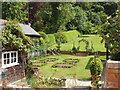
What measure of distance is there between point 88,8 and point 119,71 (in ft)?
131

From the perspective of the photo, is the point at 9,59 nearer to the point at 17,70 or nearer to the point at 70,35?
the point at 17,70

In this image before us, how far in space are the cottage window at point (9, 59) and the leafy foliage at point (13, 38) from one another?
32 centimetres

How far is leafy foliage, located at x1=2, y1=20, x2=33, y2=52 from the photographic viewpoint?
7.95 metres

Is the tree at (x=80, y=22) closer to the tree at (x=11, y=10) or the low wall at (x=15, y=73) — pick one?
the tree at (x=11, y=10)

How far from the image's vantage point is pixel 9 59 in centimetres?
842

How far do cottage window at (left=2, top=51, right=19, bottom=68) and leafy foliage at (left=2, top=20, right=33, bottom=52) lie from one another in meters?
0.32

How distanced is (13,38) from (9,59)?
3.63 ft

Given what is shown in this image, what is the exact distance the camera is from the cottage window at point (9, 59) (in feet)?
26.8

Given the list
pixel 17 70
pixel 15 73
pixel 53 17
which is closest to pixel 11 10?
pixel 53 17

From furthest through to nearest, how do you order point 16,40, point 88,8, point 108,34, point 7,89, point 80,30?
point 88,8, point 80,30, point 16,40, point 7,89, point 108,34

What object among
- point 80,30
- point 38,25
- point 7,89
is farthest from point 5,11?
point 7,89

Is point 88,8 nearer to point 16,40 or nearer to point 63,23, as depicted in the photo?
point 63,23

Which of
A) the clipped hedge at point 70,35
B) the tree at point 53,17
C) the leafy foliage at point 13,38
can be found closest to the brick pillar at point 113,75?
the leafy foliage at point 13,38

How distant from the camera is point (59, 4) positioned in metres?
31.4
